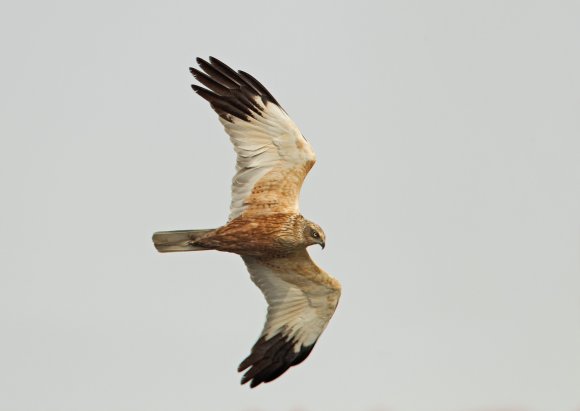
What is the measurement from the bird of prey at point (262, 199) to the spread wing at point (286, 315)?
0.08 ft

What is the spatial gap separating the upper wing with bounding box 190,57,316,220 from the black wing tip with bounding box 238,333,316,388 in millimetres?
2494

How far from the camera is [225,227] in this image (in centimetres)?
1808

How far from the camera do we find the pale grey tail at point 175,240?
18141mm

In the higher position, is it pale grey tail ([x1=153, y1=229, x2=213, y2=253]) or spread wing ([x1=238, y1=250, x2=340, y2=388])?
pale grey tail ([x1=153, y1=229, x2=213, y2=253])

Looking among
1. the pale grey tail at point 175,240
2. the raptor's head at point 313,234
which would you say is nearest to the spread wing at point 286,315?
the raptor's head at point 313,234

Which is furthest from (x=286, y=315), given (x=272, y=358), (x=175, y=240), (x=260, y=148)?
(x=260, y=148)

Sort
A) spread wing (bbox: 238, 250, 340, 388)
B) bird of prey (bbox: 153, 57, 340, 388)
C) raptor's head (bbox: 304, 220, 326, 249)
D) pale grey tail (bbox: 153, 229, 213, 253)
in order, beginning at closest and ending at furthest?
1. raptor's head (bbox: 304, 220, 326, 249)
2. bird of prey (bbox: 153, 57, 340, 388)
3. pale grey tail (bbox: 153, 229, 213, 253)
4. spread wing (bbox: 238, 250, 340, 388)

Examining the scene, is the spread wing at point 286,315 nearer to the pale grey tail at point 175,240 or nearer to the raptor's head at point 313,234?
the raptor's head at point 313,234

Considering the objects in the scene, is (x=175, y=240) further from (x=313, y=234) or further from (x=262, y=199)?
(x=313, y=234)

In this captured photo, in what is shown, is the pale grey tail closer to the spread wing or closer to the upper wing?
the upper wing

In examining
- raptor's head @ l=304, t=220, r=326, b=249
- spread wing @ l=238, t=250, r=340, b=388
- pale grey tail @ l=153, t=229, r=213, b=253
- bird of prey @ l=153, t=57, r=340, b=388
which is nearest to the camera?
raptor's head @ l=304, t=220, r=326, b=249

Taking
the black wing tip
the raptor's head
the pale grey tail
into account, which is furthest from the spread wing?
the pale grey tail

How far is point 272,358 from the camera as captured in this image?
19.1 meters

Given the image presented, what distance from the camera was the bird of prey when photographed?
1800 centimetres
